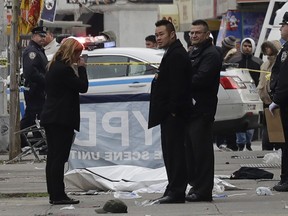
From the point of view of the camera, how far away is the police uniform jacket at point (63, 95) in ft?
37.0

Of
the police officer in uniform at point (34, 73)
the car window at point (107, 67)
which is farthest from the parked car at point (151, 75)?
the police officer in uniform at point (34, 73)

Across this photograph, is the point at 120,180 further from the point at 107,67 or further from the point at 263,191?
the point at 107,67

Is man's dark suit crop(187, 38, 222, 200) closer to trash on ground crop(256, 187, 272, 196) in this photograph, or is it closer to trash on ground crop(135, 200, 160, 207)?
trash on ground crop(135, 200, 160, 207)

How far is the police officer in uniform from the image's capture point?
57.2ft

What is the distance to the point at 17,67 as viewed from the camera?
1756 centimetres

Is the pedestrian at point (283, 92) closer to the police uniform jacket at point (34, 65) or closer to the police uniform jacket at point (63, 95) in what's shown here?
the police uniform jacket at point (63, 95)

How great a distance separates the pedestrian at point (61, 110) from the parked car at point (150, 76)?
7378 millimetres

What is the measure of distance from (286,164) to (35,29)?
20.0ft

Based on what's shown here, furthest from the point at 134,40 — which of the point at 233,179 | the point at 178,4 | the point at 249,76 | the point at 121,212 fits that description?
the point at 121,212

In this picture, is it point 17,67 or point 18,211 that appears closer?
point 18,211

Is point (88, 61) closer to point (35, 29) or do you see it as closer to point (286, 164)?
point (35, 29)

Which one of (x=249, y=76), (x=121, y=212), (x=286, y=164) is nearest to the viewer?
(x=121, y=212)

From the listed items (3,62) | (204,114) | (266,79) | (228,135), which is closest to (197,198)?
(204,114)

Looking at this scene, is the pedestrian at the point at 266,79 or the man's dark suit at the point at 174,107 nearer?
the man's dark suit at the point at 174,107
